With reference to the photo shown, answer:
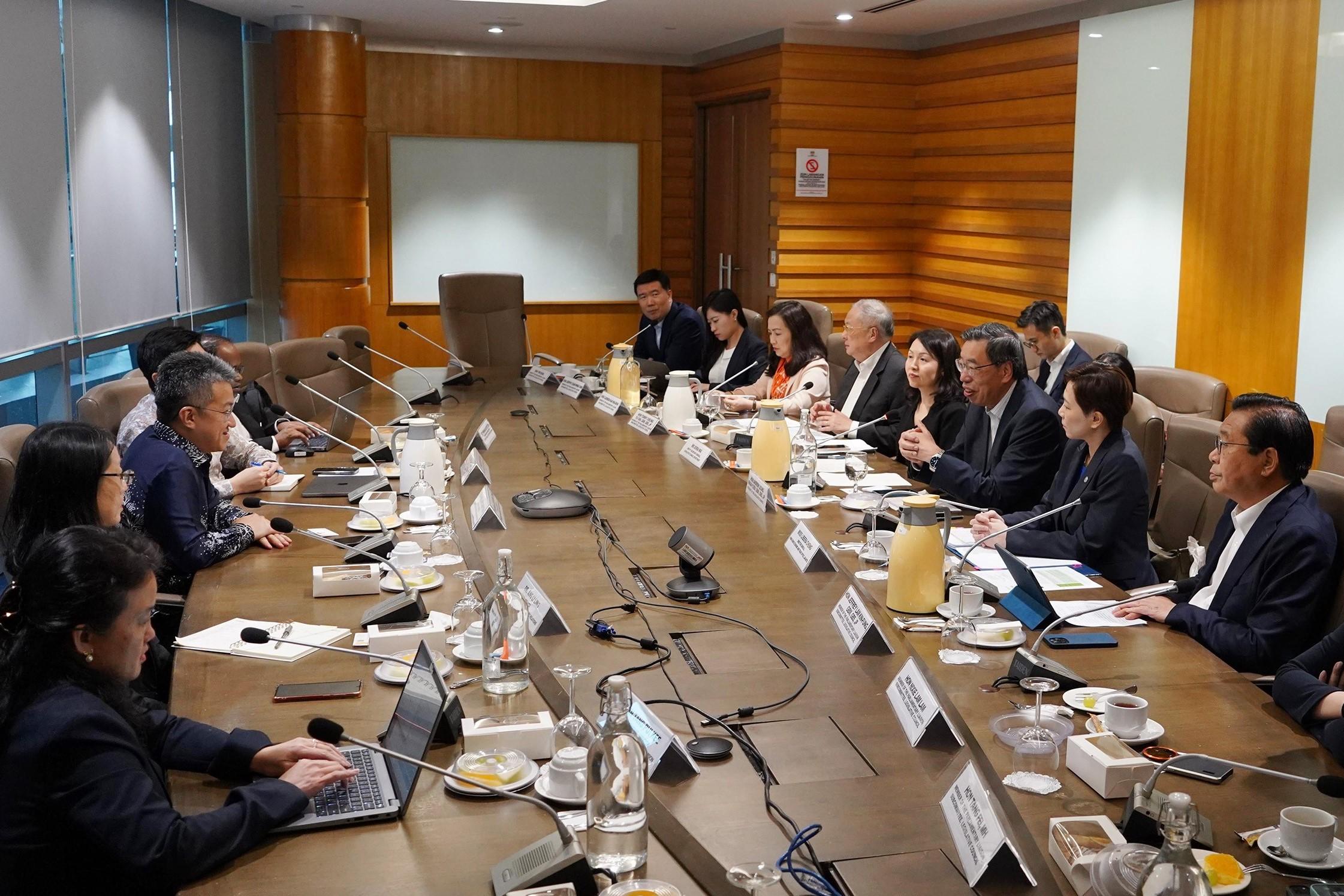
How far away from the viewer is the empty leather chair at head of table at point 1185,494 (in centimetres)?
378

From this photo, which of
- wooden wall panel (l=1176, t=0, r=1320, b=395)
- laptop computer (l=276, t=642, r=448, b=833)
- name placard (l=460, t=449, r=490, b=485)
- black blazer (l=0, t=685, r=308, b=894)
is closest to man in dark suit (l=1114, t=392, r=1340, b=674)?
laptop computer (l=276, t=642, r=448, b=833)

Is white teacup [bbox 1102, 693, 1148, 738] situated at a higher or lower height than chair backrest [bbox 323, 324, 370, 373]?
lower

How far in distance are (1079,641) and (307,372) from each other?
4.40 meters

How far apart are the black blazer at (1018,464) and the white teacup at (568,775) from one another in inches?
93.9

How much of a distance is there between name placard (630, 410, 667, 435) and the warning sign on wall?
3.61 metres

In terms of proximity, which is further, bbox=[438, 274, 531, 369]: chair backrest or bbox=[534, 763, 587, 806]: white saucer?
bbox=[438, 274, 531, 369]: chair backrest

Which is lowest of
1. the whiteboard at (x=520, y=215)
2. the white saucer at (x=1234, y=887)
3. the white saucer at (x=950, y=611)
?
the white saucer at (x=1234, y=887)

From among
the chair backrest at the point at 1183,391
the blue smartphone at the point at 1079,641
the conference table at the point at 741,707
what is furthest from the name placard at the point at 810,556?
the chair backrest at the point at 1183,391

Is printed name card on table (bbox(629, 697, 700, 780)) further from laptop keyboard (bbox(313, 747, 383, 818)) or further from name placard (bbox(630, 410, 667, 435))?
name placard (bbox(630, 410, 667, 435))

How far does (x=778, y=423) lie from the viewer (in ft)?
12.8

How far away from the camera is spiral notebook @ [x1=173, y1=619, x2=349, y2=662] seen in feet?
7.89

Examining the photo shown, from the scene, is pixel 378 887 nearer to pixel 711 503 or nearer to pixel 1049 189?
pixel 711 503

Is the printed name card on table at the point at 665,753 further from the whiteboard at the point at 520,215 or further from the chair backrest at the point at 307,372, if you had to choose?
the whiteboard at the point at 520,215

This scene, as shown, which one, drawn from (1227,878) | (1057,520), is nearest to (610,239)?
(1057,520)
